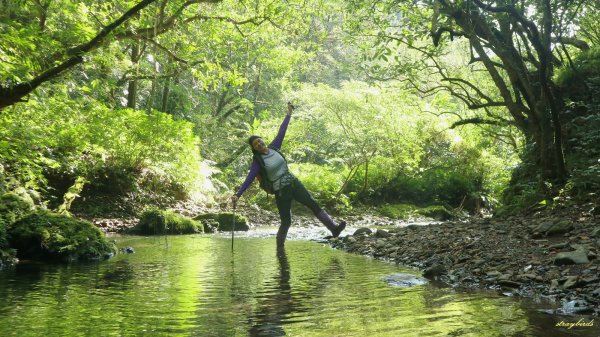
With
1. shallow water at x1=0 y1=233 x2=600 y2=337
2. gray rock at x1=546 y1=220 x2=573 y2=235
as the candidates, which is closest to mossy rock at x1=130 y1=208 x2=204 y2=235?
shallow water at x1=0 y1=233 x2=600 y2=337

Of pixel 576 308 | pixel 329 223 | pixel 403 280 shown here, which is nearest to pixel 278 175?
pixel 329 223

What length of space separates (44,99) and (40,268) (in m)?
5.49

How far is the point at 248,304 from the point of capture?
14.5 feet

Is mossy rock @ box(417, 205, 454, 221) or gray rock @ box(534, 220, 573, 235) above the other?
mossy rock @ box(417, 205, 454, 221)

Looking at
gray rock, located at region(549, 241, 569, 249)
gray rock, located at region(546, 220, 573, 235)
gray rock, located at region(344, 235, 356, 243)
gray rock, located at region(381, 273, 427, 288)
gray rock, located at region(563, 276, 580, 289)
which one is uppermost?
gray rock, located at region(546, 220, 573, 235)

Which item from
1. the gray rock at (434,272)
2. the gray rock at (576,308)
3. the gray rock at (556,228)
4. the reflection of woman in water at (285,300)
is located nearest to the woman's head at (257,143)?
the reflection of woman in water at (285,300)

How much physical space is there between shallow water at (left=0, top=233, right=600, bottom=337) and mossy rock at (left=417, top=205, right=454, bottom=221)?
501 inches

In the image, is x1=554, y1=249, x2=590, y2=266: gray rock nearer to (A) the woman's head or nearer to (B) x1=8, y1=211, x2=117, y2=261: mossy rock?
(A) the woman's head

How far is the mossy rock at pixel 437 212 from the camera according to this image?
1902 centimetres

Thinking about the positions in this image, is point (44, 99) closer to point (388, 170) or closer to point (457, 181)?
point (388, 170)

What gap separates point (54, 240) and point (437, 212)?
48.6ft

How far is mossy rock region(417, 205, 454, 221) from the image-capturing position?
1902 cm

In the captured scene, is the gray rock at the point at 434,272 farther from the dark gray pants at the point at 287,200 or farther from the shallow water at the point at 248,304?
the dark gray pants at the point at 287,200

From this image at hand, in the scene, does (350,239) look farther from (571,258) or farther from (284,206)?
(571,258)
